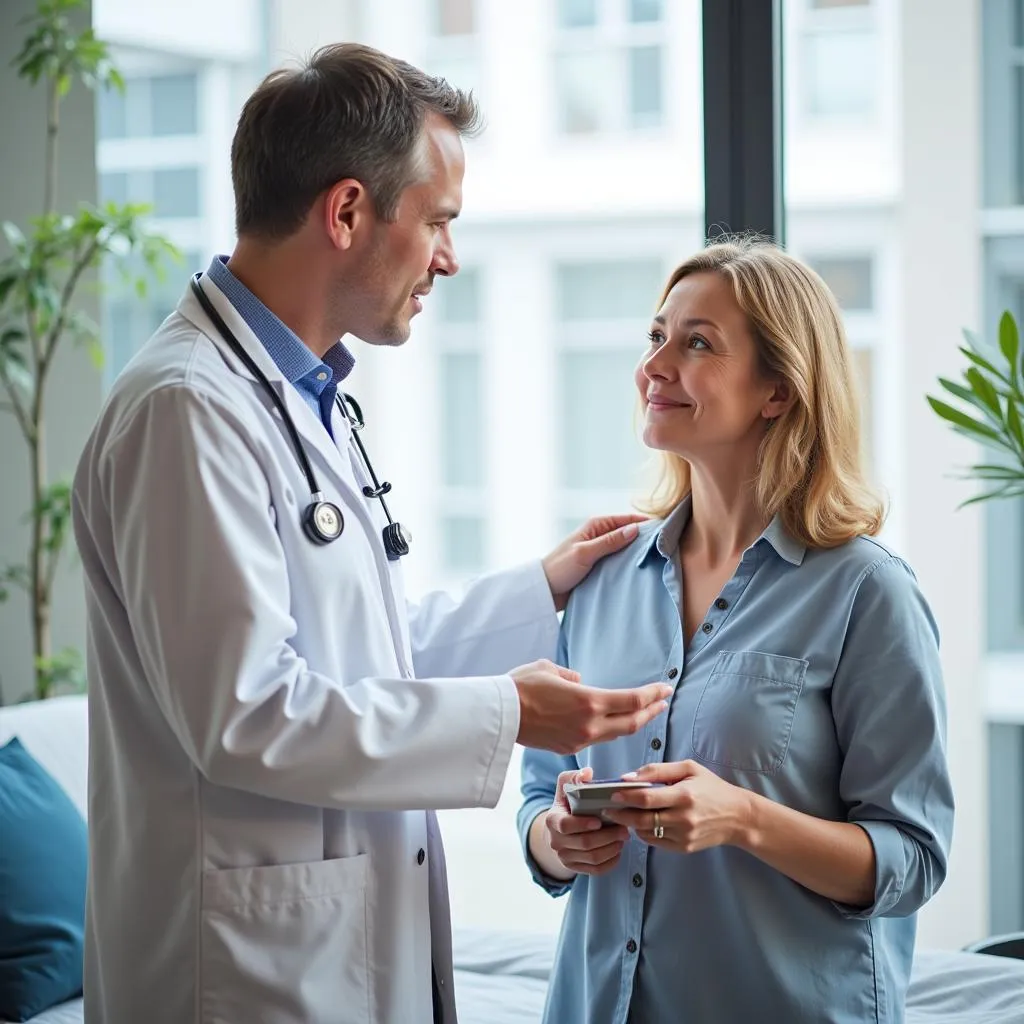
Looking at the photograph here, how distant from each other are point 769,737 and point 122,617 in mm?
741

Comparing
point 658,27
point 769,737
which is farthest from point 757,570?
point 658,27

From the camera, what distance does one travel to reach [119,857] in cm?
138

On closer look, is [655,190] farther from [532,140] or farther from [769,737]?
[769,737]

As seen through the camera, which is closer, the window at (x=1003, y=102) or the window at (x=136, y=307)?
the window at (x=1003, y=102)

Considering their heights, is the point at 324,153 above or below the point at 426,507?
above

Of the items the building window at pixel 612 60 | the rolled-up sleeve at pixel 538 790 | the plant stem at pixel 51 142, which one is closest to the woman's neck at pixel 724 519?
the rolled-up sleeve at pixel 538 790

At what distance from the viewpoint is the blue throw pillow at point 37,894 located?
78.4 inches

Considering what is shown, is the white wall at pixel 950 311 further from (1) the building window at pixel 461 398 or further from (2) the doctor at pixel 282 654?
(1) the building window at pixel 461 398

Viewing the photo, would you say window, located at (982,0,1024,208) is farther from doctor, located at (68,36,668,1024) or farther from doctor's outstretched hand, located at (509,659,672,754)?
doctor's outstretched hand, located at (509,659,672,754)

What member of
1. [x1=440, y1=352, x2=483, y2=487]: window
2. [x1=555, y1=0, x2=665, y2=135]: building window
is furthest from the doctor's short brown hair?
[x1=440, y1=352, x2=483, y2=487]: window

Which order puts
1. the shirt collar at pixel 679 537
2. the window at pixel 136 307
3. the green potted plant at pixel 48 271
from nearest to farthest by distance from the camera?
1. the shirt collar at pixel 679 537
2. the green potted plant at pixel 48 271
3. the window at pixel 136 307

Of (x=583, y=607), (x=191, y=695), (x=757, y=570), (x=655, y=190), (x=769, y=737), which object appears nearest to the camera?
(x=191, y=695)

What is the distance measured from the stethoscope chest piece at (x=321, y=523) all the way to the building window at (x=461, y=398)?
6.50m

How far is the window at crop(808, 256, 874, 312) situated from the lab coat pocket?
565cm
